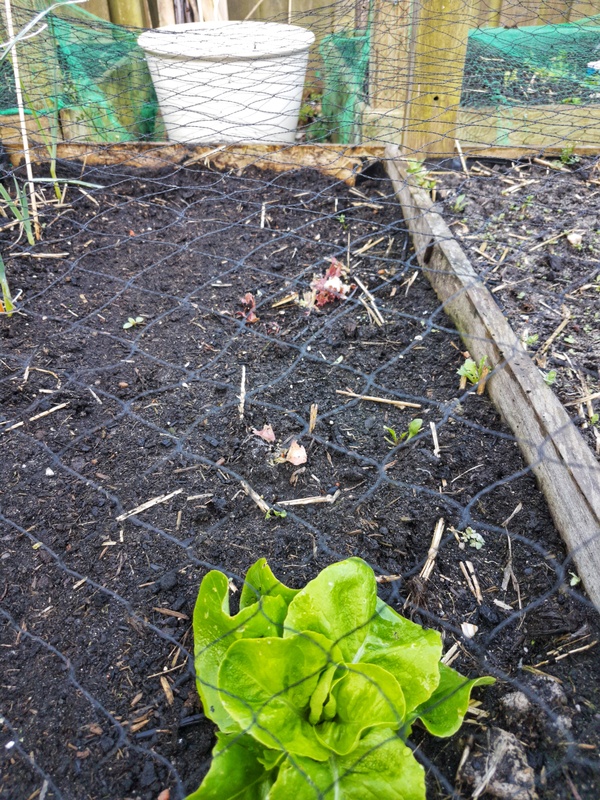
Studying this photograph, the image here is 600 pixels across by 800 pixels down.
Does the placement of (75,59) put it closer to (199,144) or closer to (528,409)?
(199,144)

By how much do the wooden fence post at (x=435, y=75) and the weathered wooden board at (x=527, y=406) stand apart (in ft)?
1.86

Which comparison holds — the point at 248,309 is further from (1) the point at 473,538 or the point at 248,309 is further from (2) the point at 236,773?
(2) the point at 236,773

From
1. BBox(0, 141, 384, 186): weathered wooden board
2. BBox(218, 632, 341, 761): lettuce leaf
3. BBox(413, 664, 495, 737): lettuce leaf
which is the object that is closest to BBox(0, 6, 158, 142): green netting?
BBox(0, 141, 384, 186): weathered wooden board

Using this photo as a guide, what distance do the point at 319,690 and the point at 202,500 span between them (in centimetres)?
54

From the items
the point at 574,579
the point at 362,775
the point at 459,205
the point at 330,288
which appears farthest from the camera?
the point at 459,205

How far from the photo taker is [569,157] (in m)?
2.49

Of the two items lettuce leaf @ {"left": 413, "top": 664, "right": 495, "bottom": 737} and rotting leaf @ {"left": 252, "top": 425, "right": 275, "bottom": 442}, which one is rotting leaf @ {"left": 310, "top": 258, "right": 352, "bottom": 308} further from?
lettuce leaf @ {"left": 413, "top": 664, "right": 495, "bottom": 737}

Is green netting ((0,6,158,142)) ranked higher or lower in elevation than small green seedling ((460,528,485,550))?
higher

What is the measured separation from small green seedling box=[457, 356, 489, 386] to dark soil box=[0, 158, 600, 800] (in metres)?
0.04

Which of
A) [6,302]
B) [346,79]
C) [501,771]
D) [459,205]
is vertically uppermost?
[346,79]

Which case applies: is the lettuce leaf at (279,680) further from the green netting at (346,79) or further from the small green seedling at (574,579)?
the green netting at (346,79)

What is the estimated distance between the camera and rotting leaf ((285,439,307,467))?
1.39m

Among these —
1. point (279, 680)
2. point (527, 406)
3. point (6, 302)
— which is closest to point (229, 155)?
point (6, 302)

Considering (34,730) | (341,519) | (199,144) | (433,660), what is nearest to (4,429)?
(34,730)
